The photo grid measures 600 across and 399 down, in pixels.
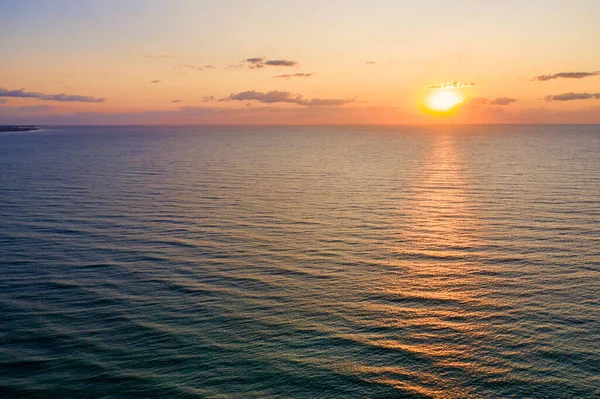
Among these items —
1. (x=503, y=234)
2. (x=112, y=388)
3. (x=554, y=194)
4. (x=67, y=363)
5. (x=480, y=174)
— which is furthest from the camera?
(x=480, y=174)

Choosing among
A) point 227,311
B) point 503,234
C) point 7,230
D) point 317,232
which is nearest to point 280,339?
point 227,311

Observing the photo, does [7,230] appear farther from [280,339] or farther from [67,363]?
[280,339]

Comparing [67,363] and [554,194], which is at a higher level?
[554,194]

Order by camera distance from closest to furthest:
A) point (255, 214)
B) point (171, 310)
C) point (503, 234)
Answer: point (171, 310) < point (503, 234) < point (255, 214)

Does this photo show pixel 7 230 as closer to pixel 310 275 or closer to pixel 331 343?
pixel 310 275

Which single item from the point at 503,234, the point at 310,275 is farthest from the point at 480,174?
the point at 310,275

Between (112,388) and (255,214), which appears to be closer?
(112,388)
